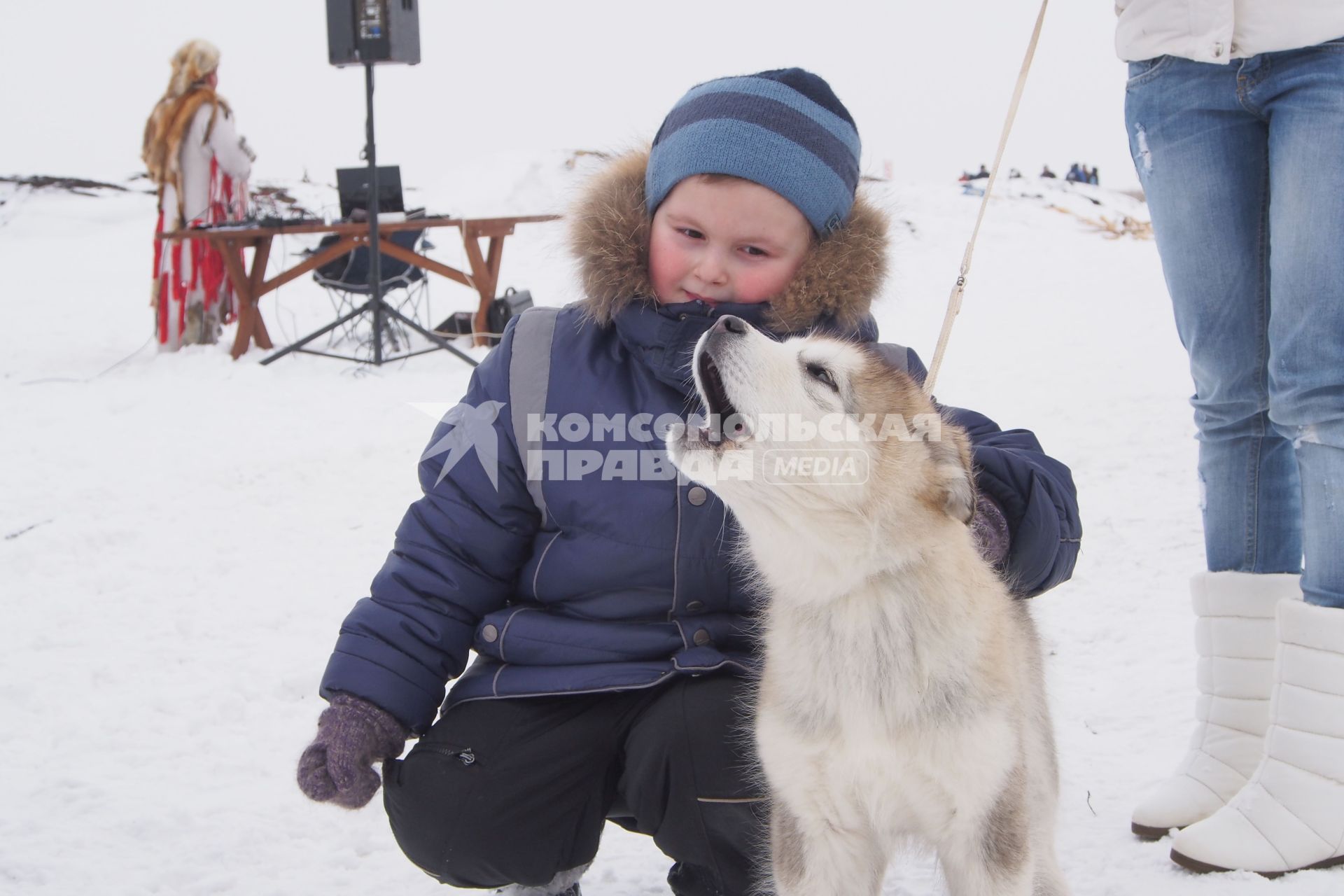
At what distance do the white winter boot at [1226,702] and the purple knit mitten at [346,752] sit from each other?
1266 millimetres

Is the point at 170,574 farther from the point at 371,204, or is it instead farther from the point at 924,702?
the point at 371,204

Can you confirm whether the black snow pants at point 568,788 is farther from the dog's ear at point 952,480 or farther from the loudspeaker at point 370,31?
the loudspeaker at point 370,31

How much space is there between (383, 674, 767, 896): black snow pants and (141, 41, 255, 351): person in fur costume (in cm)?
606

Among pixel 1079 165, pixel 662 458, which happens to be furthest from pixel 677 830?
pixel 1079 165

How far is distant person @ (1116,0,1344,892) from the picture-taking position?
1.62 m

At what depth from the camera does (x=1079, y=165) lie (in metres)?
14.0

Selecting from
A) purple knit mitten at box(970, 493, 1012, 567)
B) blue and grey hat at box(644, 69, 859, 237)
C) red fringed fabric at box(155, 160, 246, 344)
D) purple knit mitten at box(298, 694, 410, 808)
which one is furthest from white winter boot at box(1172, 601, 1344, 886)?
red fringed fabric at box(155, 160, 246, 344)

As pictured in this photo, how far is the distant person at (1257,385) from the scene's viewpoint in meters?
1.62

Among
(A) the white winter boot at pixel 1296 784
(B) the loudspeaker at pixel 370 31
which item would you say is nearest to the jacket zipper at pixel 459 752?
(A) the white winter boot at pixel 1296 784

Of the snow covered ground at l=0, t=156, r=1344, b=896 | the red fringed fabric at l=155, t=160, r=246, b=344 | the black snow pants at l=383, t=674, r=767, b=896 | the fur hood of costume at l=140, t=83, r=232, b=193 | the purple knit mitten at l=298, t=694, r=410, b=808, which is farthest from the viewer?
the fur hood of costume at l=140, t=83, r=232, b=193

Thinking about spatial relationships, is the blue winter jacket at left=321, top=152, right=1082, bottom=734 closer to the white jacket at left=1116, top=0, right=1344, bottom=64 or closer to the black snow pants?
the black snow pants

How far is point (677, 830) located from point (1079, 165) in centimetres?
1424

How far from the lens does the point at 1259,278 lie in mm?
1814

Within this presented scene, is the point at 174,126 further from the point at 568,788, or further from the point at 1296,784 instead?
the point at 1296,784
